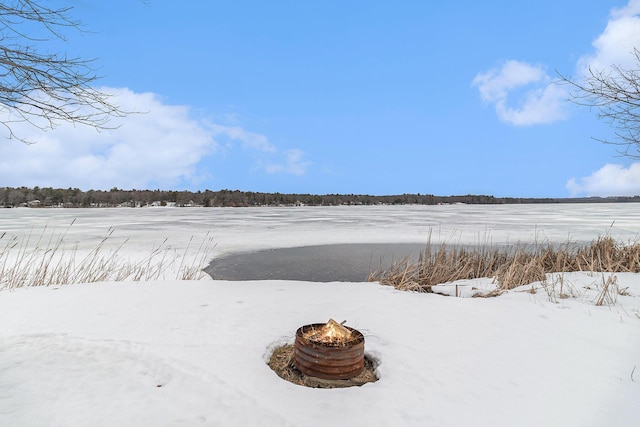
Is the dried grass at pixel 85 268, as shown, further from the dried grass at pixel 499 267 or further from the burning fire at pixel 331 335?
the burning fire at pixel 331 335

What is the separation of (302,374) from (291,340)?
598 millimetres

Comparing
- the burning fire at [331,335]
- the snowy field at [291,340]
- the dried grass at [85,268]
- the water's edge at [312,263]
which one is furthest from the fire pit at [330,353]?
the dried grass at [85,268]

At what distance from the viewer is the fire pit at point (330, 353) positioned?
2.64m

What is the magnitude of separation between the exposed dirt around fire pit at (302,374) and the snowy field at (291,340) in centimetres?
9

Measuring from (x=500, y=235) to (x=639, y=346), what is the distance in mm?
11176

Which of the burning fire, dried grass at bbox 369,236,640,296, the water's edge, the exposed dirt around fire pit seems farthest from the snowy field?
the water's edge

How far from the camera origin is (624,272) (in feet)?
22.1

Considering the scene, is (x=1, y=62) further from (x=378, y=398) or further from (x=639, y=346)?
(x=639, y=346)

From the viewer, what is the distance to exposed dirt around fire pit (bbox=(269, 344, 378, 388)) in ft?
8.74

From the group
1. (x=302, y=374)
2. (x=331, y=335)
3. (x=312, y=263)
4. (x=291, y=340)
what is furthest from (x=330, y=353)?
(x=312, y=263)

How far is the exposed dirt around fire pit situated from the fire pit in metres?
0.04

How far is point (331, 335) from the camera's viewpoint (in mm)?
2838

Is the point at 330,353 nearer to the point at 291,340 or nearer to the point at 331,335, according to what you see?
the point at 331,335

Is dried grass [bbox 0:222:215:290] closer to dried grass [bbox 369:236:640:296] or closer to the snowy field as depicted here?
the snowy field
